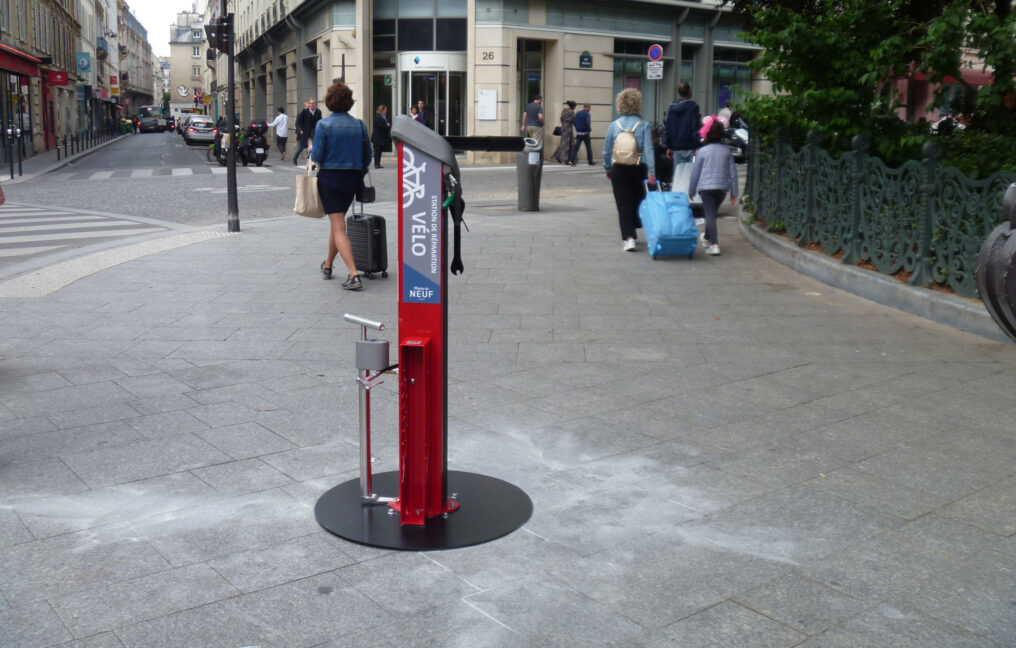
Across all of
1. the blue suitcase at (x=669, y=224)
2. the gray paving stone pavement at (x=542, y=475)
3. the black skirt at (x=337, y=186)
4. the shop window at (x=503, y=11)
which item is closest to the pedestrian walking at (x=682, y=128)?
the blue suitcase at (x=669, y=224)

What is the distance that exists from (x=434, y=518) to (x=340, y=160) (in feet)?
18.9

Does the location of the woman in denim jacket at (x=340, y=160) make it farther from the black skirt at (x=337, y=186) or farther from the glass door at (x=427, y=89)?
the glass door at (x=427, y=89)

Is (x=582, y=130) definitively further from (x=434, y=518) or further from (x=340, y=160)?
(x=434, y=518)

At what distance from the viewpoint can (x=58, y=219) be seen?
16.4 metres

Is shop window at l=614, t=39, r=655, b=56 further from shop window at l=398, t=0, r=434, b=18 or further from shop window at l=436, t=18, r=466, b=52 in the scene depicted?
shop window at l=398, t=0, r=434, b=18

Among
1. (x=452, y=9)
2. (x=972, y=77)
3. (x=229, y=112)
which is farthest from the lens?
(x=452, y=9)

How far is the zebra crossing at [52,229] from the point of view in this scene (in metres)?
12.8

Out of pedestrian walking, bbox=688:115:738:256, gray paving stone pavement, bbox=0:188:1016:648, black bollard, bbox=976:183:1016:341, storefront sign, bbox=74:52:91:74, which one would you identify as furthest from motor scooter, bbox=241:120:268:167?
storefront sign, bbox=74:52:91:74

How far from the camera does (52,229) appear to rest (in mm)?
14906

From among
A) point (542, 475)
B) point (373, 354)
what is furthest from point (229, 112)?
point (373, 354)

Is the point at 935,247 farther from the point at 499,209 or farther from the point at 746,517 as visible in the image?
the point at 499,209

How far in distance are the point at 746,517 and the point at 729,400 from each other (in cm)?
182

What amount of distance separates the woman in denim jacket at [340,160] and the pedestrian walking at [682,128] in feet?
18.9

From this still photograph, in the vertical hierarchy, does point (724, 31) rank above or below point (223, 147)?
above
